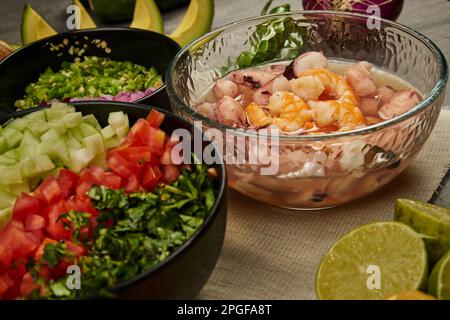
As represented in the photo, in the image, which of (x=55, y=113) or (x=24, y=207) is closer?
(x=24, y=207)

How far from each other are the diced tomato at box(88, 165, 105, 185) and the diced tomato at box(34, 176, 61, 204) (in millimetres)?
66

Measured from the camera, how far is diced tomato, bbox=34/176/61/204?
3.88ft

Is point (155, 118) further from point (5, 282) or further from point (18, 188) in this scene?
point (5, 282)

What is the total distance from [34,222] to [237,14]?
1687 millimetres

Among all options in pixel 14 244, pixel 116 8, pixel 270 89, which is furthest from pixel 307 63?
pixel 116 8

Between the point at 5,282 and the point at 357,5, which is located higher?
the point at 357,5

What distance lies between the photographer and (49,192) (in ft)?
3.90

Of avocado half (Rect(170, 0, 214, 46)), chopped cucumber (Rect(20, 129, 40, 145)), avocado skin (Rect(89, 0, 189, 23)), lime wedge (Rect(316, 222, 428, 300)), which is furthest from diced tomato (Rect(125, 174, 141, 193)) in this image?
avocado skin (Rect(89, 0, 189, 23))

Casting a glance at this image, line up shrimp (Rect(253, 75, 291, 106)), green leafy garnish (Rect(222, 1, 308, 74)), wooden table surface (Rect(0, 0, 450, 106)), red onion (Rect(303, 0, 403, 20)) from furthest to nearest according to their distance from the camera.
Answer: wooden table surface (Rect(0, 0, 450, 106)) < red onion (Rect(303, 0, 403, 20)) < green leafy garnish (Rect(222, 1, 308, 74)) < shrimp (Rect(253, 75, 291, 106))

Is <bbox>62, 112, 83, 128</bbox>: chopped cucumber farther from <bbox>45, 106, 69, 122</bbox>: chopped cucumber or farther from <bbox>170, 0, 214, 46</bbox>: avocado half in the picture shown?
<bbox>170, 0, 214, 46</bbox>: avocado half

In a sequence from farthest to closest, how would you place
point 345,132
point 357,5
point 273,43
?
point 357,5, point 273,43, point 345,132

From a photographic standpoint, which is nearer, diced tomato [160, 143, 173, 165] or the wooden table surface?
diced tomato [160, 143, 173, 165]
